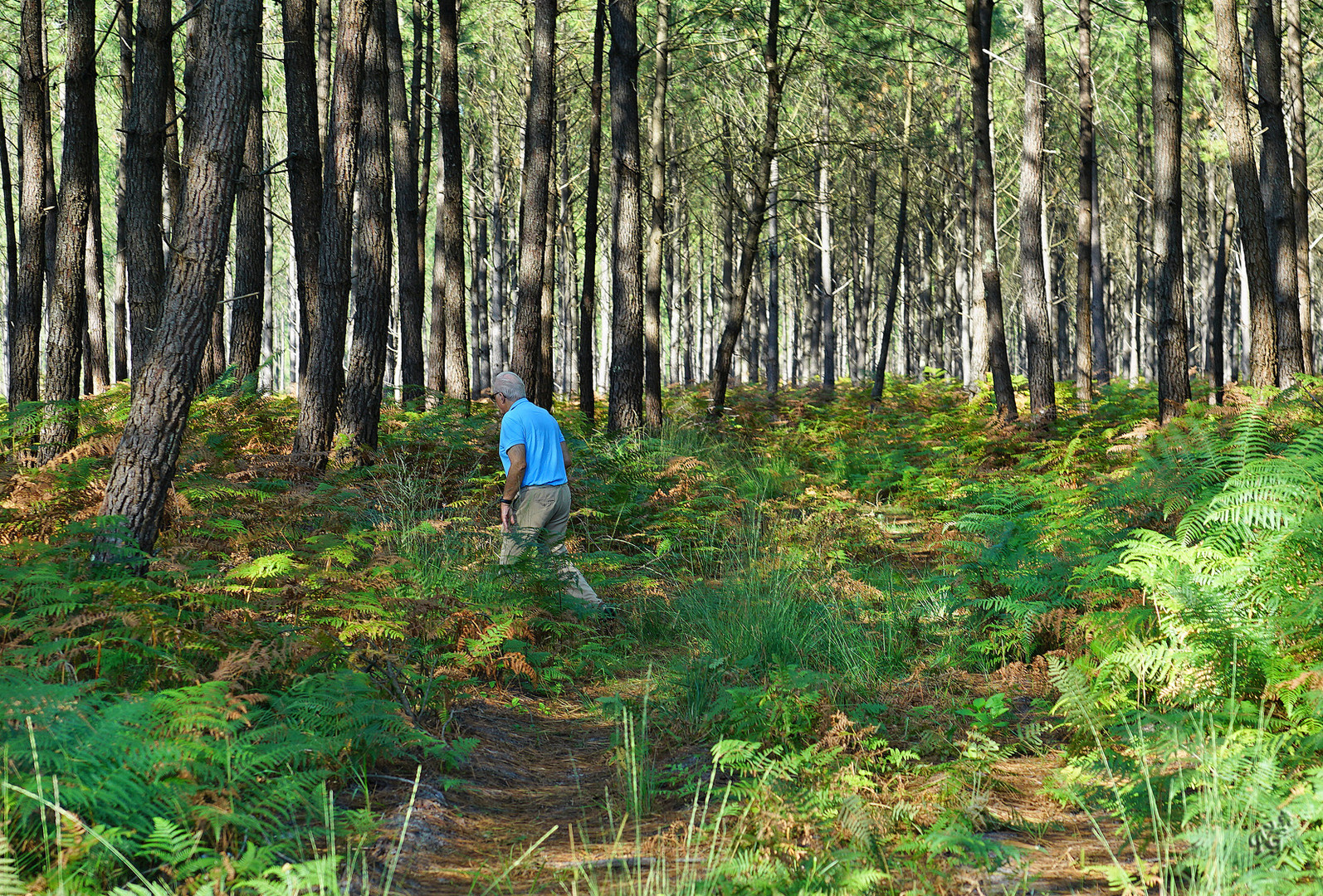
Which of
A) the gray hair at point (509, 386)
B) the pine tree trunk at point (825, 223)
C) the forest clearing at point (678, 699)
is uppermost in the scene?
the pine tree trunk at point (825, 223)

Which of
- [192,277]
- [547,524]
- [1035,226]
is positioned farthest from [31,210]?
[1035,226]

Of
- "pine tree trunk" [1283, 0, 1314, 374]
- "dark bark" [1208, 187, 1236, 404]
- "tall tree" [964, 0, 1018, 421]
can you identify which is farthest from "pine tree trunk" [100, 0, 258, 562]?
"dark bark" [1208, 187, 1236, 404]

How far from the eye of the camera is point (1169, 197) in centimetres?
1120

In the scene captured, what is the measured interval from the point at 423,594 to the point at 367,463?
14.2 ft

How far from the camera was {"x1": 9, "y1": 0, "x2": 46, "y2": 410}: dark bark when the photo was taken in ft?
32.1

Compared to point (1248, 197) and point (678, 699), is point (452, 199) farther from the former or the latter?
point (678, 699)

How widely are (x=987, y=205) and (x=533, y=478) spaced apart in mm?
10669

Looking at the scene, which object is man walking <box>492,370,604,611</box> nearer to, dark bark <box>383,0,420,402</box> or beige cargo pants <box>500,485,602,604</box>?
beige cargo pants <box>500,485,602,604</box>

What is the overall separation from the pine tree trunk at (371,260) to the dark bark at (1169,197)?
336 inches

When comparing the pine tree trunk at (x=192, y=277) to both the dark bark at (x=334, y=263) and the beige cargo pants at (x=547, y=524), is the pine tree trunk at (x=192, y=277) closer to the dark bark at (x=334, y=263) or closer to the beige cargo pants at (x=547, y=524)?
the beige cargo pants at (x=547, y=524)

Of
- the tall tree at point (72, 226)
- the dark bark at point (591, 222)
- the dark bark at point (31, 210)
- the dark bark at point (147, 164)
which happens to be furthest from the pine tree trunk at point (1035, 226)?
the dark bark at point (31, 210)

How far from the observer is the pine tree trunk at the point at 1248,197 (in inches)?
408

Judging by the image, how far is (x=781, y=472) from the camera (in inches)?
467

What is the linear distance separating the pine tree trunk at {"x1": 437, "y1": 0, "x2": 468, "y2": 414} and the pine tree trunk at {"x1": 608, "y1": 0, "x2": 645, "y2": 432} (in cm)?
239
